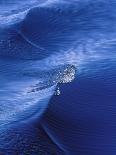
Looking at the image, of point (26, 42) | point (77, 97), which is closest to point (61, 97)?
point (77, 97)

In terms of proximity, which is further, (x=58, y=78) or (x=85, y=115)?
(x=58, y=78)

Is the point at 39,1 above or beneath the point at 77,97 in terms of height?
above

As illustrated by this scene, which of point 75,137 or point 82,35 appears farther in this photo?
point 82,35

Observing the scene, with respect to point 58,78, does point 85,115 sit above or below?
below

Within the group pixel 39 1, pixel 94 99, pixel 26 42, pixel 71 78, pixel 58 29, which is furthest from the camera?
pixel 39 1

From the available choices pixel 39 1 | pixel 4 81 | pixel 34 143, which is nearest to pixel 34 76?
pixel 4 81

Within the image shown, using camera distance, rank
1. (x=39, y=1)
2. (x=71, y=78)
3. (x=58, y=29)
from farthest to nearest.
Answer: (x=39, y=1) → (x=58, y=29) → (x=71, y=78)

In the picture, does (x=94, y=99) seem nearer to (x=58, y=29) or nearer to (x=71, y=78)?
(x=71, y=78)
